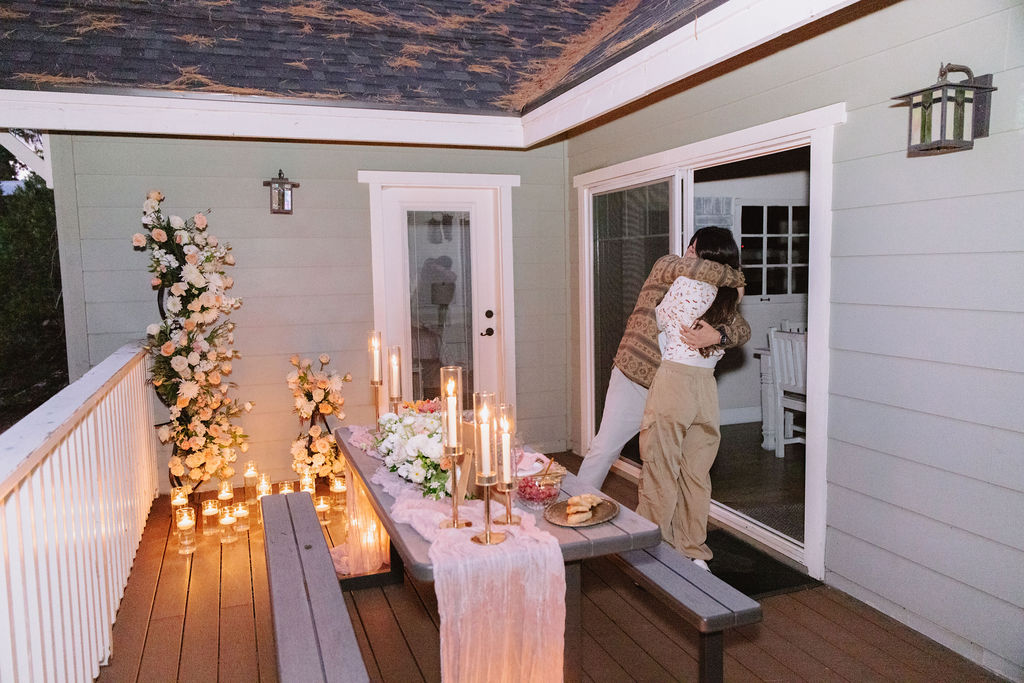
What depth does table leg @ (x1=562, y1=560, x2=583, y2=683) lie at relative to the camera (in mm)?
2264

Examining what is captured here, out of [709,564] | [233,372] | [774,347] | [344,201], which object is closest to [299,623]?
[709,564]

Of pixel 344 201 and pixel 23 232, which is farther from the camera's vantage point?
pixel 23 232

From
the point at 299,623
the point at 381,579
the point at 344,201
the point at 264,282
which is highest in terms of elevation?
the point at 344,201

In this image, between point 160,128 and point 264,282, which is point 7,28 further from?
point 264,282

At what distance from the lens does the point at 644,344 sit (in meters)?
3.57

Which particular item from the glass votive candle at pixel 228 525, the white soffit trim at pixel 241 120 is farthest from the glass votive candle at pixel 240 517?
the white soffit trim at pixel 241 120

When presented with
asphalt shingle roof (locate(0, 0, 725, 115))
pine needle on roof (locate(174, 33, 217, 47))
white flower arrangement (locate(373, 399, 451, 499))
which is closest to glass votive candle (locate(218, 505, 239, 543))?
white flower arrangement (locate(373, 399, 451, 499))

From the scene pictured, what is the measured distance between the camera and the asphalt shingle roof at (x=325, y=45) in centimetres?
385

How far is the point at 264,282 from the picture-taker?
191 inches

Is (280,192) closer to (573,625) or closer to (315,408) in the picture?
(315,408)

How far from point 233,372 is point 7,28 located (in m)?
2.22

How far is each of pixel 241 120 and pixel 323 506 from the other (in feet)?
7.72

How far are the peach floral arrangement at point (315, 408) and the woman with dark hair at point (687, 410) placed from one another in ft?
7.26

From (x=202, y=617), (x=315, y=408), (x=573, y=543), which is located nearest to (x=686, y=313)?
(x=573, y=543)
